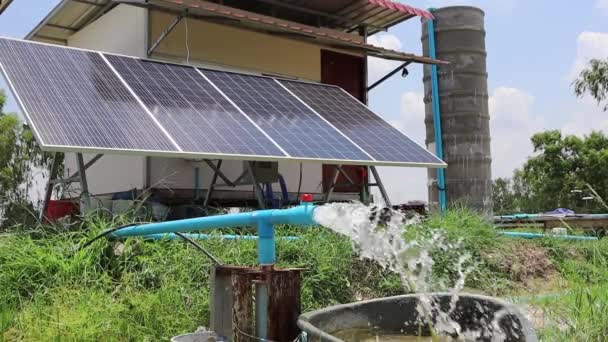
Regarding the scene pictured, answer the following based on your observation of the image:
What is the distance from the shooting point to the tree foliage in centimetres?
2533

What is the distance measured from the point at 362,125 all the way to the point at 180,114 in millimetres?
2546

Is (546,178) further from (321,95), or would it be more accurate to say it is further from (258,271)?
(258,271)

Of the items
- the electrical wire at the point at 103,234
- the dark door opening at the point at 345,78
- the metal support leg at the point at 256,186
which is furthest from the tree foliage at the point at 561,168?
the electrical wire at the point at 103,234

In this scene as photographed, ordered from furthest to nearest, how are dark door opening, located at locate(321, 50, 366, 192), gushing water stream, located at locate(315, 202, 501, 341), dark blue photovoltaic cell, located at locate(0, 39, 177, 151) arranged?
dark door opening, located at locate(321, 50, 366, 192)
dark blue photovoltaic cell, located at locate(0, 39, 177, 151)
gushing water stream, located at locate(315, 202, 501, 341)

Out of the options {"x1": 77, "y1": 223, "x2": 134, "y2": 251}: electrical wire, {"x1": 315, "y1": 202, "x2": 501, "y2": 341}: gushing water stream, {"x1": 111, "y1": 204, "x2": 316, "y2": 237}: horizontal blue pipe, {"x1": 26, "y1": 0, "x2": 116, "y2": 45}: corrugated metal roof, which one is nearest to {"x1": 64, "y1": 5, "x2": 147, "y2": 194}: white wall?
{"x1": 26, "y1": 0, "x2": 116, "y2": 45}: corrugated metal roof

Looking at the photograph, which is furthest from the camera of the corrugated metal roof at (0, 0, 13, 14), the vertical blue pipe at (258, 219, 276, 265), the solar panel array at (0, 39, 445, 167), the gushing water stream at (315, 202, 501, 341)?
the corrugated metal roof at (0, 0, 13, 14)

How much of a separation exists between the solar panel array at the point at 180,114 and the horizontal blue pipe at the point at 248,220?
51.2 inches

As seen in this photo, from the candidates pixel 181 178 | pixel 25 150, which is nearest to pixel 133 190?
pixel 181 178

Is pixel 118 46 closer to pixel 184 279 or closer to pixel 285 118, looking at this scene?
pixel 285 118

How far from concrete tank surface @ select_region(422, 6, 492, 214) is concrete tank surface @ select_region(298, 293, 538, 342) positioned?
613 cm

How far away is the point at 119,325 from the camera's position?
3182 millimetres

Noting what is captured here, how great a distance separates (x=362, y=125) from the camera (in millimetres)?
7246

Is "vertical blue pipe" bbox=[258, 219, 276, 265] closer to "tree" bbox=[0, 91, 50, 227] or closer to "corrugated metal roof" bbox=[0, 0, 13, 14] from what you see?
"corrugated metal roof" bbox=[0, 0, 13, 14]

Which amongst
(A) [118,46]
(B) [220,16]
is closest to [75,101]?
(B) [220,16]
